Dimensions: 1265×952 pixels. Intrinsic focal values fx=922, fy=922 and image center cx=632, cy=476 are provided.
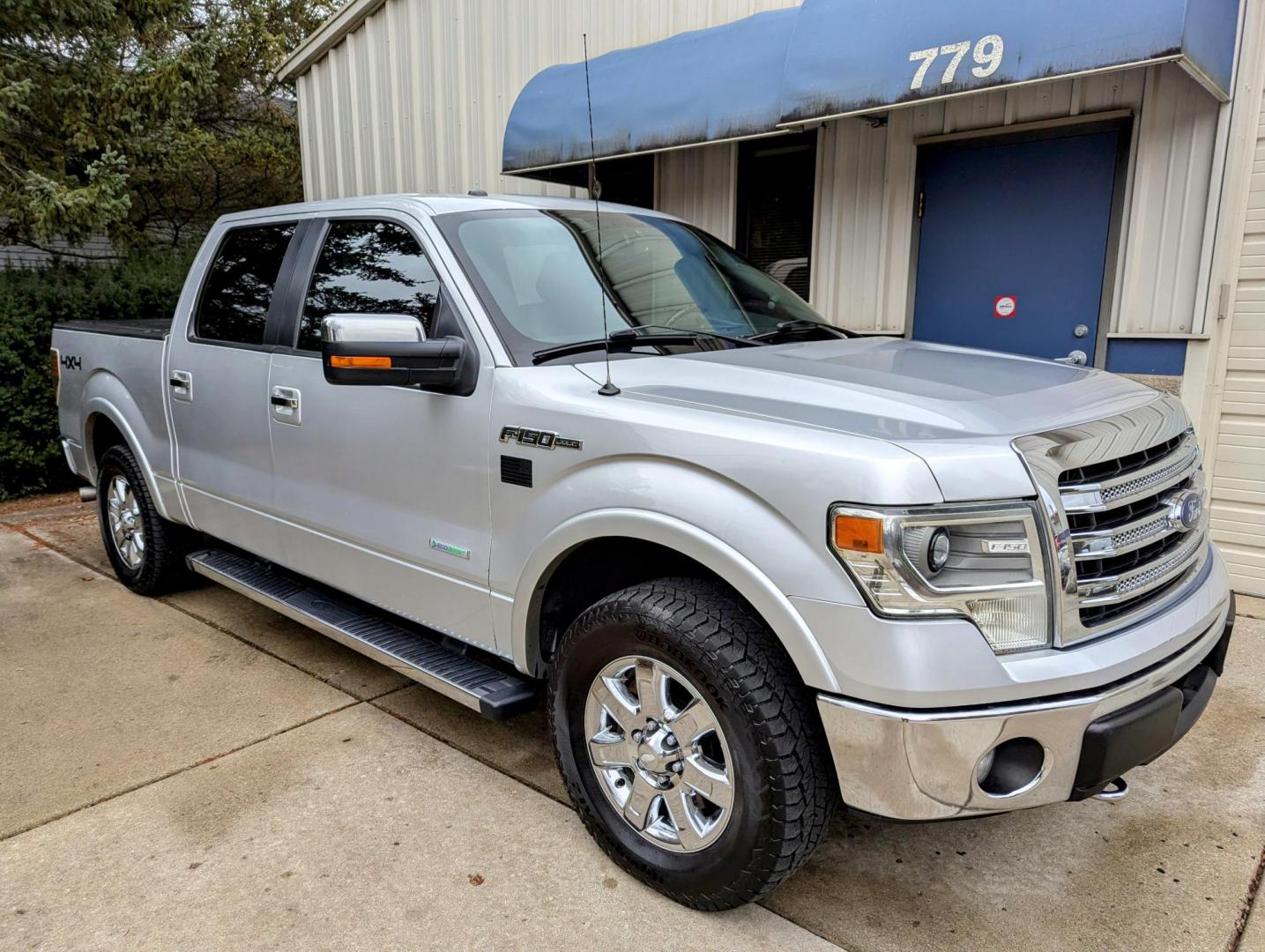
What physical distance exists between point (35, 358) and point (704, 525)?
7.38m

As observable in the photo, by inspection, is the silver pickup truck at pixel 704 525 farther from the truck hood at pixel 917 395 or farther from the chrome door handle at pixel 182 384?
the chrome door handle at pixel 182 384

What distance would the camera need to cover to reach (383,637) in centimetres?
346

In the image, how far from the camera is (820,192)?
655 centimetres

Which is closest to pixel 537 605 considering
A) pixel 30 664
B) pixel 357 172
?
pixel 30 664

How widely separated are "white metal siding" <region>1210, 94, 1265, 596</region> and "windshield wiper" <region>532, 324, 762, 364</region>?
3.43m

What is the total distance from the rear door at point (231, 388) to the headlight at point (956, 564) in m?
2.67

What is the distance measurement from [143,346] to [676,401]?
337 centimetres

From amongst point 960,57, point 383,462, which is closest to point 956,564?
point 383,462

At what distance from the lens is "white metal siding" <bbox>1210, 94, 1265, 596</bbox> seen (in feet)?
16.2

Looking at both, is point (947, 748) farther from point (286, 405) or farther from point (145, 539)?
point (145, 539)

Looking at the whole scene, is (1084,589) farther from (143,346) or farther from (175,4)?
(175,4)

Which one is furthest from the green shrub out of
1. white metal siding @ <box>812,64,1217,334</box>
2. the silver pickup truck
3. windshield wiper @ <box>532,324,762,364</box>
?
windshield wiper @ <box>532,324,762,364</box>

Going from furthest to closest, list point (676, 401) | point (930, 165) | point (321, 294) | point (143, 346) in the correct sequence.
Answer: point (930, 165)
point (143, 346)
point (321, 294)
point (676, 401)

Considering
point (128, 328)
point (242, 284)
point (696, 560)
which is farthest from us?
point (128, 328)
